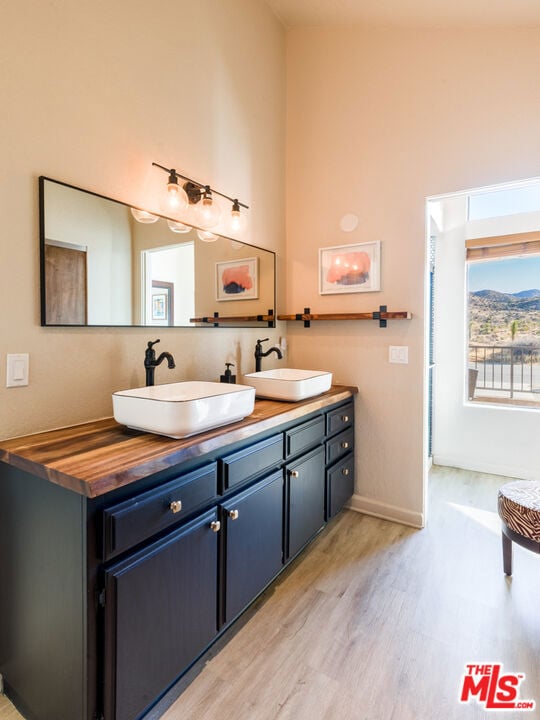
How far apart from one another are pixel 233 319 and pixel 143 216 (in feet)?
2.70

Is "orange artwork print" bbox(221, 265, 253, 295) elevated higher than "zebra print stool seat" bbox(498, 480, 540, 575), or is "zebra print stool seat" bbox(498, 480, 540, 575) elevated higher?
"orange artwork print" bbox(221, 265, 253, 295)

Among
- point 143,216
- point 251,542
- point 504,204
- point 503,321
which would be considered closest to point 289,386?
point 251,542

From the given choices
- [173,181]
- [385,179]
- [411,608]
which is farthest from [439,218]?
[411,608]

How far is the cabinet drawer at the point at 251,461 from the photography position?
1.46 metres

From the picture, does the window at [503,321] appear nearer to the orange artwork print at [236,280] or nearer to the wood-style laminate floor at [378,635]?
the wood-style laminate floor at [378,635]

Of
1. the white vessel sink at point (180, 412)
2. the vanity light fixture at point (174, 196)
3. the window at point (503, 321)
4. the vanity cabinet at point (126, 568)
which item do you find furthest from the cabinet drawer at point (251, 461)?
the window at point (503, 321)

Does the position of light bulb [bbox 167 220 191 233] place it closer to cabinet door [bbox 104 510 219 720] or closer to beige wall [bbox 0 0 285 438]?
beige wall [bbox 0 0 285 438]

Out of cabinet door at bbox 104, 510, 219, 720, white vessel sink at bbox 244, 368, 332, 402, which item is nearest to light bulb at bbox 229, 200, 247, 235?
white vessel sink at bbox 244, 368, 332, 402

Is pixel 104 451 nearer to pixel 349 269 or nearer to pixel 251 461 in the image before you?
pixel 251 461

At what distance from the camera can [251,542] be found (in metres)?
1.61

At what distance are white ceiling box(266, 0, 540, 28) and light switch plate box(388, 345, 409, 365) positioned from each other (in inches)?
74.4

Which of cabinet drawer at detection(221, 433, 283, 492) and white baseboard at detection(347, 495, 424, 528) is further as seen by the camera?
white baseboard at detection(347, 495, 424, 528)

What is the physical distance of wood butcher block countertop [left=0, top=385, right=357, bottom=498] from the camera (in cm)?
103

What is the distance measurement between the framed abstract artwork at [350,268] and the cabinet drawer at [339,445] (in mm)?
1012
